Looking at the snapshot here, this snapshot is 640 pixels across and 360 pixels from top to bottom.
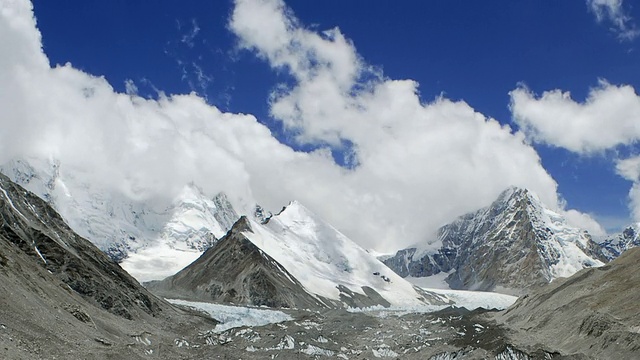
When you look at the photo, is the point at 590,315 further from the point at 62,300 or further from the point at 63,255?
the point at 63,255

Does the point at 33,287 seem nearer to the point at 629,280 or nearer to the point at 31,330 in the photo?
the point at 31,330

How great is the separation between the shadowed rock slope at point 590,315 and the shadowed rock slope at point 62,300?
51.9 m

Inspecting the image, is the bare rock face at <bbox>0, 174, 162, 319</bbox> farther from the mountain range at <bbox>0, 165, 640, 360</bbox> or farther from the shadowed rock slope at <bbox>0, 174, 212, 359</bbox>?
the mountain range at <bbox>0, 165, 640, 360</bbox>

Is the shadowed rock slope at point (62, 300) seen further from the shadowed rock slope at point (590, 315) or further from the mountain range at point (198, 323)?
the shadowed rock slope at point (590, 315)

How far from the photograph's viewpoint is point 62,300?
291 ft

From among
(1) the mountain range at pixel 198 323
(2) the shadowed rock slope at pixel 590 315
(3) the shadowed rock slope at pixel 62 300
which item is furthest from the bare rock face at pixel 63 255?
(2) the shadowed rock slope at pixel 590 315

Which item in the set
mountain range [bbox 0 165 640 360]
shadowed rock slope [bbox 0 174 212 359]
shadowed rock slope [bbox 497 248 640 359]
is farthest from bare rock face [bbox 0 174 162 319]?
shadowed rock slope [bbox 497 248 640 359]

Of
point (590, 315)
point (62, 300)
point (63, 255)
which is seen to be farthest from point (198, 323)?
point (590, 315)

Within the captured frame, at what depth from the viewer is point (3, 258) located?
83250mm

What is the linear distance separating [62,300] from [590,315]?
71672mm

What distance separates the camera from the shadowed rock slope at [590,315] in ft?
265

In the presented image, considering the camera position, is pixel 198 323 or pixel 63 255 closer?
pixel 63 255

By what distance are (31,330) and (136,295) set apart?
66.7 m

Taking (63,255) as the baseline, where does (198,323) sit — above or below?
below
